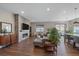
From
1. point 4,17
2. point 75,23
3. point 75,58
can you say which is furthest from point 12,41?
point 75,58

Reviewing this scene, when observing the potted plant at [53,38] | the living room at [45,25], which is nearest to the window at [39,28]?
the living room at [45,25]

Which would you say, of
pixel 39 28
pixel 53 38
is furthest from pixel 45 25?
pixel 53 38

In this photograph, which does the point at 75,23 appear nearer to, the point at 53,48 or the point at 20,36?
the point at 53,48

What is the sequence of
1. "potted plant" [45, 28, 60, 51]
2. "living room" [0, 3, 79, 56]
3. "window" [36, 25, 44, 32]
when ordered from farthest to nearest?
"window" [36, 25, 44, 32], "living room" [0, 3, 79, 56], "potted plant" [45, 28, 60, 51]

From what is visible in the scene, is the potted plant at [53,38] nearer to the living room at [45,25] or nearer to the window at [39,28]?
the living room at [45,25]

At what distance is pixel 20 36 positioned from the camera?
8516 millimetres

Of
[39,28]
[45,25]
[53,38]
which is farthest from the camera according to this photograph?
[39,28]

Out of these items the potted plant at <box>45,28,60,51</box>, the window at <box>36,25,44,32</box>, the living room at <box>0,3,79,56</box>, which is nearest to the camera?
the potted plant at <box>45,28,60,51</box>

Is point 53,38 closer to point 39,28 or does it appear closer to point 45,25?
point 45,25

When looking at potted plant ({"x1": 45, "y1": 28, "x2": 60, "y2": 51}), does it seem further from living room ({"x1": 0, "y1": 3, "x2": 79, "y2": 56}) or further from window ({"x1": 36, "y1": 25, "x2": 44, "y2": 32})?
window ({"x1": 36, "y1": 25, "x2": 44, "y2": 32})

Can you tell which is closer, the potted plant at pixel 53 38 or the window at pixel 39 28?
the potted plant at pixel 53 38

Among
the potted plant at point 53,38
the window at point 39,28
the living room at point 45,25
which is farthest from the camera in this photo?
the window at point 39,28

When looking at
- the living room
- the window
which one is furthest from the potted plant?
the window

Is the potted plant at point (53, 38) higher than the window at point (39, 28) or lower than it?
lower
